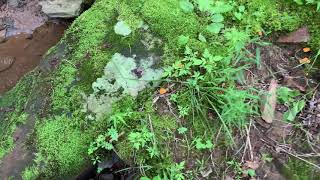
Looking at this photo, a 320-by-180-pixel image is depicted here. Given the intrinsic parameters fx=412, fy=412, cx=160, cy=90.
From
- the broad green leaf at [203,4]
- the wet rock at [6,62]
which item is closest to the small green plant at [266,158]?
the broad green leaf at [203,4]

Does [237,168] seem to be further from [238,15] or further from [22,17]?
[22,17]

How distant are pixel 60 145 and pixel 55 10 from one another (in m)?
2.19

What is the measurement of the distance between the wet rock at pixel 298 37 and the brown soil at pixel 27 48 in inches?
105

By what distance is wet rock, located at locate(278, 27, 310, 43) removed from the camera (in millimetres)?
3248

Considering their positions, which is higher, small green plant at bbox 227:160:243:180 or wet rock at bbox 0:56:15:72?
small green plant at bbox 227:160:243:180

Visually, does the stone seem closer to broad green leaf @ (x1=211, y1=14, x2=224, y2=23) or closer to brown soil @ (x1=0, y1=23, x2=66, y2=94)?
brown soil @ (x1=0, y1=23, x2=66, y2=94)

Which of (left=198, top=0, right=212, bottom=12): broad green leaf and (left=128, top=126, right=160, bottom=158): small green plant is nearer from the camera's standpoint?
(left=128, top=126, right=160, bottom=158): small green plant

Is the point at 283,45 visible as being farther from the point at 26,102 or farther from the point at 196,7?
the point at 26,102

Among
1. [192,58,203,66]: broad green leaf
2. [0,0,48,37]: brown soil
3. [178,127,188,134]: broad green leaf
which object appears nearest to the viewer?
[178,127,188,134]: broad green leaf

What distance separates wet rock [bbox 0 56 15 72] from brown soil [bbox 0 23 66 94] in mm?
32

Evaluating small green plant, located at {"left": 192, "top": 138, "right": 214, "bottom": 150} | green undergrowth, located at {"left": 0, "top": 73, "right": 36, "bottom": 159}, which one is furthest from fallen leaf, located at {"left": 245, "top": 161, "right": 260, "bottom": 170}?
green undergrowth, located at {"left": 0, "top": 73, "right": 36, "bottom": 159}

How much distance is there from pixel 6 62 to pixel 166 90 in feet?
7.87

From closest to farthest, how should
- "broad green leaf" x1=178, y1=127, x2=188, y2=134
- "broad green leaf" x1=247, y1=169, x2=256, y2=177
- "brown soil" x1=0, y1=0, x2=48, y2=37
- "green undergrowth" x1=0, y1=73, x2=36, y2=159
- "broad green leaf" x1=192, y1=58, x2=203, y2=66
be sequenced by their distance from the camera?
1. "broad green leaf" x1=247, y1=169, x2=256, y2=177
2. "broad green leaf" x1=178, y1=127, x2=188, y2=134
3. "broad green leaf" x1=192, y1=58, x2=203, y2=66
4. "green undergrowth" x1=0, y1=73, x2=36, y2=159
5. "brown soil" x1=0, y1=0, x2=48, y2=37

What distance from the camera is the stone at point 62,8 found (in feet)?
15.3
